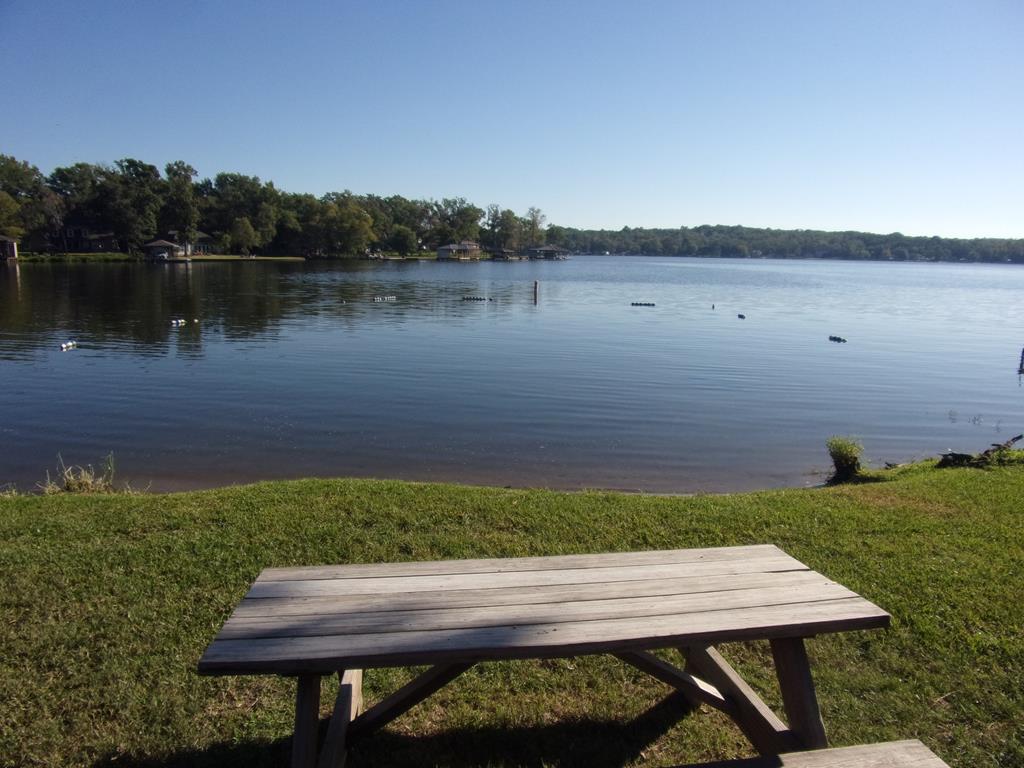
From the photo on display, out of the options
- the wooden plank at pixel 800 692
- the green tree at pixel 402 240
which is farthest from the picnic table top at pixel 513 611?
the green tree at pixel 402 240

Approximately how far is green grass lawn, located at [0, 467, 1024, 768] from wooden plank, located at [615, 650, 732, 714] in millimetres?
205

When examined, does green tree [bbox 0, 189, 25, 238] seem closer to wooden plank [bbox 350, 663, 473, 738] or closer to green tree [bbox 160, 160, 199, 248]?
green tree [bbox 160, 160, 199, 248]

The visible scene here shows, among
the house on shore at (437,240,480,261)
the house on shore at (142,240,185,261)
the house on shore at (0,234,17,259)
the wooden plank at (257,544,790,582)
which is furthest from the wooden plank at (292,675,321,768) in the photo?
the house on shore at (437,240,480,261)

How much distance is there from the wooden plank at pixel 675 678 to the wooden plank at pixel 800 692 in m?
0.41

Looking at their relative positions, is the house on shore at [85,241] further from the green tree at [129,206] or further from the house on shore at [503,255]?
the house on shore at [503,255]

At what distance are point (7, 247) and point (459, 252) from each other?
8242 cm

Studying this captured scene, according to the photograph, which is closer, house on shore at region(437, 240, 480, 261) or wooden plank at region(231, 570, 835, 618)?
wooden plank at region(231, 570, 835, 618)

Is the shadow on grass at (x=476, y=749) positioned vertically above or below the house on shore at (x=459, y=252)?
below

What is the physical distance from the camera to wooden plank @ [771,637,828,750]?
2734mm

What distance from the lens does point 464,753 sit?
304 centimetres

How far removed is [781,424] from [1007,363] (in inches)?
631

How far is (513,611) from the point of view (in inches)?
99.3

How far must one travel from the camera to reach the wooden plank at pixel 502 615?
2.37 m

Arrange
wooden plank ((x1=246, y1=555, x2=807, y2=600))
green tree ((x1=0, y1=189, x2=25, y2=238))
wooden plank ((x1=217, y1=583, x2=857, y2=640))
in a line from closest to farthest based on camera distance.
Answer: wooden plank ((x1=217, y1=583, x2=857, y2=640)) → wooden plank ((x1=246, y1=555, x2=807, y2=600)) → green tree ((x1=0, y1=189, x2=25, y2=238))
